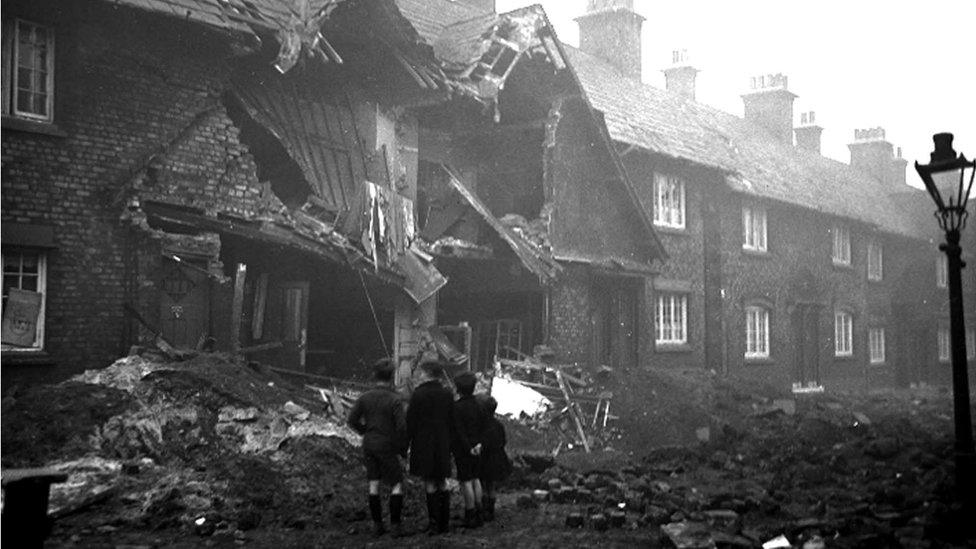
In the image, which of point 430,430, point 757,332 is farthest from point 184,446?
point 757,332

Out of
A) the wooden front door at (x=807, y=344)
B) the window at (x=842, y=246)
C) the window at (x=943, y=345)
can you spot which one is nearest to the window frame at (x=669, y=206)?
the wooden front door at (x=807, y=344)

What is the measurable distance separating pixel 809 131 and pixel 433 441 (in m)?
33.0

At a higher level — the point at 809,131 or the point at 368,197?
the point at 809,131

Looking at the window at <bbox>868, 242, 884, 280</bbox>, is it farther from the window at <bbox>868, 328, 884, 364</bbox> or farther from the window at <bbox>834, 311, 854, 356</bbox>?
the window at <bbox>834, 311, 854, 356</bbox>

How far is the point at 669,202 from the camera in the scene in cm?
2391

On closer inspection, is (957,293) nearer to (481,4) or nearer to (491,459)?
(491,459)

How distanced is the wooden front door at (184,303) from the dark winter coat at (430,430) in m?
5.00

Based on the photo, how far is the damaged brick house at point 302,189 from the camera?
Result: 11438 mm

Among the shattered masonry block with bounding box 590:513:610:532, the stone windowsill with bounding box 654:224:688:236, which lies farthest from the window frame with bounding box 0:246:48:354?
the stone windowsill with bounding box 654:224:688:236

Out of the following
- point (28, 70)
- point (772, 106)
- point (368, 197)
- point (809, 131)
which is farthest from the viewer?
point (809, 131)

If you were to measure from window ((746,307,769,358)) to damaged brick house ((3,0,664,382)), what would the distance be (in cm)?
681

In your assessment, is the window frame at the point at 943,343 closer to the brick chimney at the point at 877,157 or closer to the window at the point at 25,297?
the brick chimney at the point at 877,157

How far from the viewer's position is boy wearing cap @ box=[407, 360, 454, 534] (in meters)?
8.55

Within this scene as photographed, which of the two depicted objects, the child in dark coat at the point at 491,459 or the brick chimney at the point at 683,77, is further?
the brick chimney at the point at 683,77
